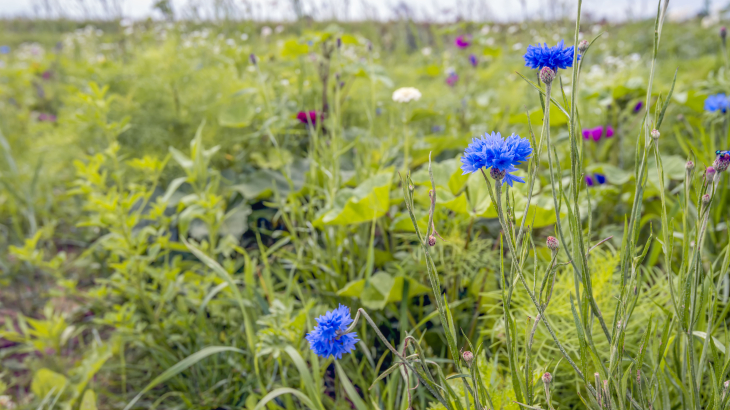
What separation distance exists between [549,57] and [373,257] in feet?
2.13

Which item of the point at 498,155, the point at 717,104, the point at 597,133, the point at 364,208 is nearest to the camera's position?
the point at 498,155

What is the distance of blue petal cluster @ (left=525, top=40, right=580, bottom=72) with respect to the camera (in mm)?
481

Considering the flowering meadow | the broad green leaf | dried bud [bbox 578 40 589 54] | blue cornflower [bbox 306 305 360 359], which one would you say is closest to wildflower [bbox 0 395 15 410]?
the flowering meadow

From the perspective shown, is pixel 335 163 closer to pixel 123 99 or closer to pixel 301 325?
pixel 301 325

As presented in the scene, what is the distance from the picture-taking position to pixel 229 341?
120 centimetres

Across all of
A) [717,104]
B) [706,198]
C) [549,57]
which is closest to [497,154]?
[549,57]

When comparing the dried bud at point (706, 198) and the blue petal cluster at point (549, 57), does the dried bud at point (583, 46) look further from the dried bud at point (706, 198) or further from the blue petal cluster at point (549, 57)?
the dried bud at point (706, 198)

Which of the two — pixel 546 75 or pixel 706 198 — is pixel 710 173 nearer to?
pixel 706 198

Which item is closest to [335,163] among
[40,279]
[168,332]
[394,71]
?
[168,332]

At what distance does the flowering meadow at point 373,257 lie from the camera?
528 mm

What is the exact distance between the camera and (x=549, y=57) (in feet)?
1.59

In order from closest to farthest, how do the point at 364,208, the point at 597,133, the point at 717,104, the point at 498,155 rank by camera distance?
the point at 498,155
the point at 364,208
the point at 717,104
the point at 597,133

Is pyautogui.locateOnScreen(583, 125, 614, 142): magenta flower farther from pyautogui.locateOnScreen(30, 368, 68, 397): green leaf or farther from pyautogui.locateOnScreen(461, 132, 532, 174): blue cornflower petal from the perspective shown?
pyautogui.locateOnScreen(30, 368, 68, 397): green leaf

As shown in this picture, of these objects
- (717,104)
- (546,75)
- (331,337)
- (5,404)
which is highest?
(546,75)
